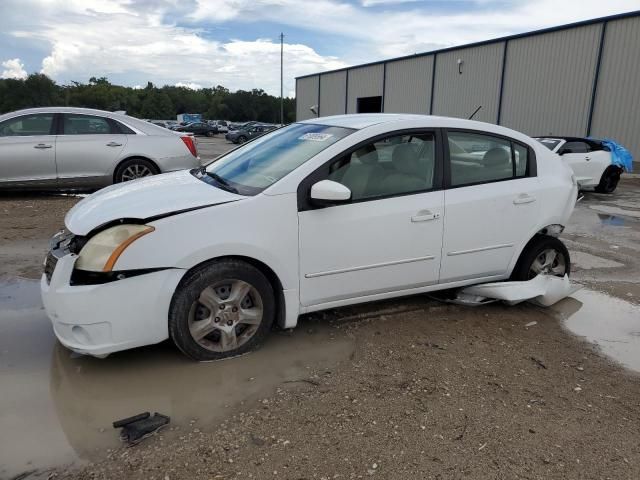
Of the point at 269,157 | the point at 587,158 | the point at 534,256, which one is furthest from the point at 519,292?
the point at 587,158

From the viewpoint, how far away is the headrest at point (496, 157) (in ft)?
14.1

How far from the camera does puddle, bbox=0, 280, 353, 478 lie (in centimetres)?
262

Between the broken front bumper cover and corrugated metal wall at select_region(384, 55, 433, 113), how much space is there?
2762 cm

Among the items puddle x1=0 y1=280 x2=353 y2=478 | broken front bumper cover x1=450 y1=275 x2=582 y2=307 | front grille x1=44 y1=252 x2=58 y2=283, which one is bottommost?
puddle x1=0 y1=280 x2=353 y2=478

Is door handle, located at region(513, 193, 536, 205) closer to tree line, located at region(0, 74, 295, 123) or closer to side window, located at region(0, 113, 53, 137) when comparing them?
side window, located at region(0, 113, 53, 137)

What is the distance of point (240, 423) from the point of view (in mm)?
2787

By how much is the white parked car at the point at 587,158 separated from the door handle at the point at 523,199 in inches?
360

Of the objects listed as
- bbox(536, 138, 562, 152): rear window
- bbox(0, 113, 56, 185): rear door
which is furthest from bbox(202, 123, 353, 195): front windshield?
bbox(536, 138, 562, 152): rear window

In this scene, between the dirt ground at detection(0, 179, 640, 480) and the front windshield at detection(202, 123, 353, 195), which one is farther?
the front windshield at detection(202, 123, 353, 195)

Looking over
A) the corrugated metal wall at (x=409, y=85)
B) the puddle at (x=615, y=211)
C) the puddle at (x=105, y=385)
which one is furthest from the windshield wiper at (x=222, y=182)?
the corrugated metal wall at (x=409, y=85)

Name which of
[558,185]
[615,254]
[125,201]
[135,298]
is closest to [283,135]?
[125,201]

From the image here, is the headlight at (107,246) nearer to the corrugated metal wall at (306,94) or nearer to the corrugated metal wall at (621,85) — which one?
the corrugated metal wall at (621,85)

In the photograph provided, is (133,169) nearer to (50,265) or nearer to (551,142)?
(50,265)

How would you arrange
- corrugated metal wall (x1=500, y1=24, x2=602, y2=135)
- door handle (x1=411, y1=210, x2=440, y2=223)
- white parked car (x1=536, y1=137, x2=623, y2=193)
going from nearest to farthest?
door handle (x1=411, y1=210, x2=440, y2=223), white parked car (x1=536, y1=137, x2=623, y2=193), corrugated metal wall (x1=500, y1=24, x2=602, y2=135)
